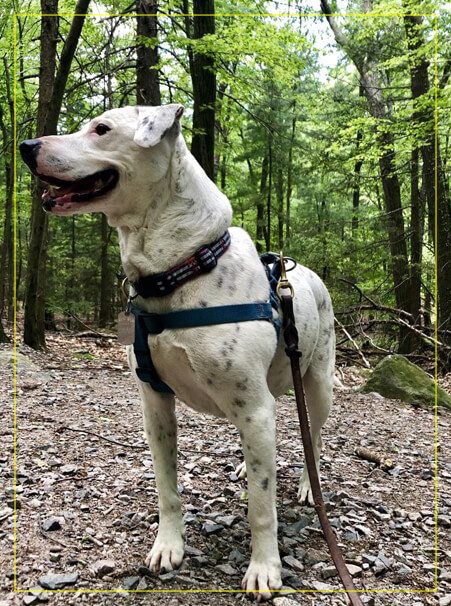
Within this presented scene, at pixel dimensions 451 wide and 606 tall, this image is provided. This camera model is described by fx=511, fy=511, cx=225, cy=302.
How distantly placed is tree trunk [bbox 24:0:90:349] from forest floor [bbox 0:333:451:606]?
4731 millimetres

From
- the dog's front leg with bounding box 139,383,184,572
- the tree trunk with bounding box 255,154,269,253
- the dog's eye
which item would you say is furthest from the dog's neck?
the tree trunk with bounding box 255,154,269,253

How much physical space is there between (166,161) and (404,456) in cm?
421

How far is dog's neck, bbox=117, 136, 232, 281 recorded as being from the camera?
258 cm

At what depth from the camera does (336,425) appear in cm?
640

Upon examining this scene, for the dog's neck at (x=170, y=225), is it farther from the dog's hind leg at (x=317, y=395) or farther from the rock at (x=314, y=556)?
the rock at (x=314, y=556)

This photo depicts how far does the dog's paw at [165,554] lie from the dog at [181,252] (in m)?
0.01

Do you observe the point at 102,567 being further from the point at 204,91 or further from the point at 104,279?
the point at 104,279

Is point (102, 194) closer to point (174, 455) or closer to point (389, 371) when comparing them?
point (174, 455)

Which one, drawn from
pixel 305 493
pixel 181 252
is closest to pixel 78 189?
pixel 181 252

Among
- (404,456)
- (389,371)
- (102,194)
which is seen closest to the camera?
(102,194)

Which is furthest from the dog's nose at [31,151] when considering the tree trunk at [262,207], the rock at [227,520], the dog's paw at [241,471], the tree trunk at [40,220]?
the tree trunk at [262,207]

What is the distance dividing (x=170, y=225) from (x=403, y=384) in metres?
6.82

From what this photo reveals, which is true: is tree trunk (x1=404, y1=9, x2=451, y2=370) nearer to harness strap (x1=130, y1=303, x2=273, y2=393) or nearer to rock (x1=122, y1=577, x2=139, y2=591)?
harness strap (x1=130, y1=303, x2=273, y2=393)

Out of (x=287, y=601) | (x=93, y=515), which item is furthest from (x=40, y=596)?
(x=287, y=601)
